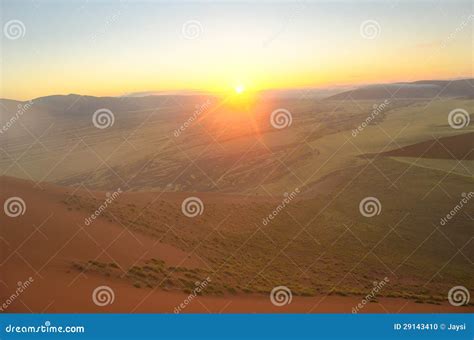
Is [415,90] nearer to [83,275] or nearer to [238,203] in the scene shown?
[238,203]

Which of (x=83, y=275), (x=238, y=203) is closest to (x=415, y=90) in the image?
(x=238, y=203)

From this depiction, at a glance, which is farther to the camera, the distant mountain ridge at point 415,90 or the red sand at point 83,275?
the distant mountain ridge at point 415,90

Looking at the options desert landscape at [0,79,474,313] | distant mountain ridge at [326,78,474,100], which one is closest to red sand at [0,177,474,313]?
desert landscape at [0,79,474,313]

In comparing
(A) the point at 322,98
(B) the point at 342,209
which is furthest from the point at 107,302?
(A) the point at 322,98

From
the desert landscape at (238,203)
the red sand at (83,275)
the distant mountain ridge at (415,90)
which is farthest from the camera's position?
the distant mountain ridge at (415,90)

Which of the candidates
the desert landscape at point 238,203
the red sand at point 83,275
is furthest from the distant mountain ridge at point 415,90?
the red sand at point 83,275

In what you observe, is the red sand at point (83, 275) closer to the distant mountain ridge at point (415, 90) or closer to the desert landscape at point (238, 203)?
the desert landscape at point (238, 203)

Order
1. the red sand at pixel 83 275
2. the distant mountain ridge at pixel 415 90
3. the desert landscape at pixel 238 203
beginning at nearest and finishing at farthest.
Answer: the red sand at pixel 83 275, the desert landscape at pixel 238 203, the distant mountain ridge at pixel 415 90

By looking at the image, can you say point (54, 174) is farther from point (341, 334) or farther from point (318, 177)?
point (341, 334)
